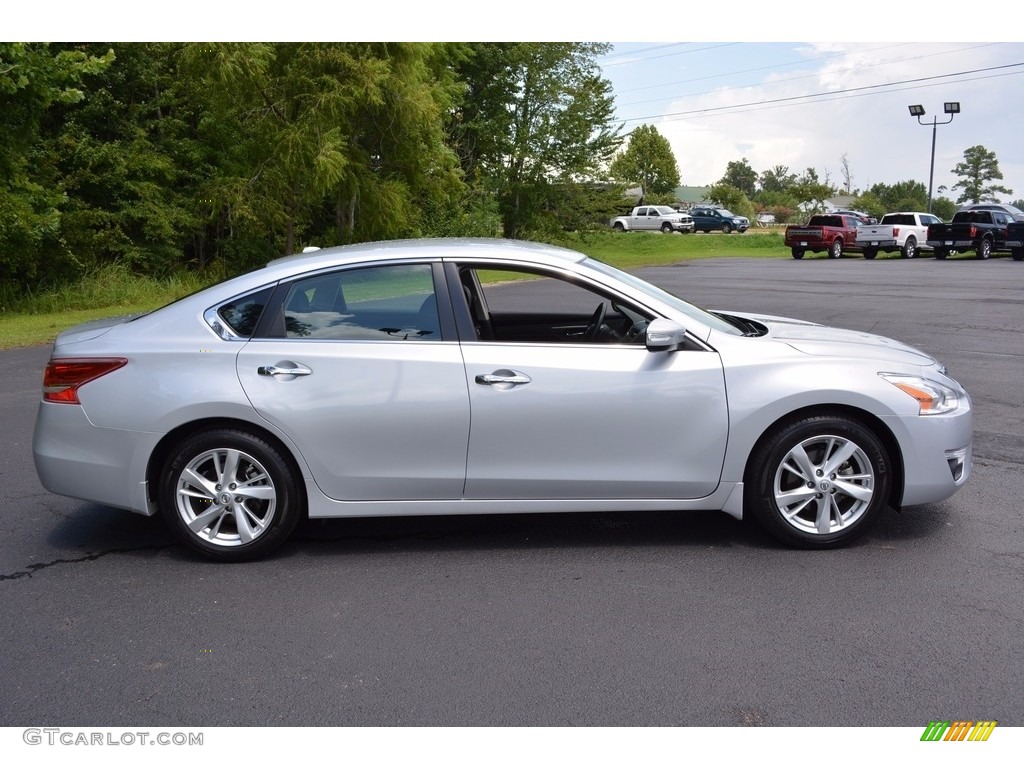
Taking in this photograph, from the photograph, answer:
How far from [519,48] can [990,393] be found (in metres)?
34.2

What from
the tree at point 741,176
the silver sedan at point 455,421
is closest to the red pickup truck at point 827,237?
the silver sedan at point 455,421

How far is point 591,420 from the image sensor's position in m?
4.84

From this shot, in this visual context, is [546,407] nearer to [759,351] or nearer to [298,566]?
[759,351]

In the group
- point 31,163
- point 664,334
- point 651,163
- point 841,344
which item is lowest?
point 841,344

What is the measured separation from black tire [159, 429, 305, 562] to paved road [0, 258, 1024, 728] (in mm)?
152

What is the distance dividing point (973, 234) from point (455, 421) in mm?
36682

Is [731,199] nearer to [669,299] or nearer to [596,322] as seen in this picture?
[596,322]

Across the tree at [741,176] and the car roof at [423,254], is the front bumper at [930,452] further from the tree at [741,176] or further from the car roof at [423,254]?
the tree at [741,176]

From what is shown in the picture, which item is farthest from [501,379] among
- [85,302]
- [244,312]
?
[85,302]

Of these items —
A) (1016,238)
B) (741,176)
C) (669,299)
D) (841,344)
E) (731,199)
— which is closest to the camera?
(841,344)

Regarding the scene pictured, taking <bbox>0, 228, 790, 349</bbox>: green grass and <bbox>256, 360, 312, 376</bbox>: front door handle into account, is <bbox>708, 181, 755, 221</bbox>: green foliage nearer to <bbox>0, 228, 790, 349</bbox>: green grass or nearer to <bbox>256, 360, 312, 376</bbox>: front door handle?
<bbox>0, 228, 790, 349</bbox>: green grass

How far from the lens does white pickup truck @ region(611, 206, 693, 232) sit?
6178cm

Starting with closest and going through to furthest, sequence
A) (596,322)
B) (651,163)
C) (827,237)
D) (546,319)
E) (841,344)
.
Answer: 1. (841,344)
2. (596,322)
3. (546,319)
4. (827,237)
5. (651,163)
